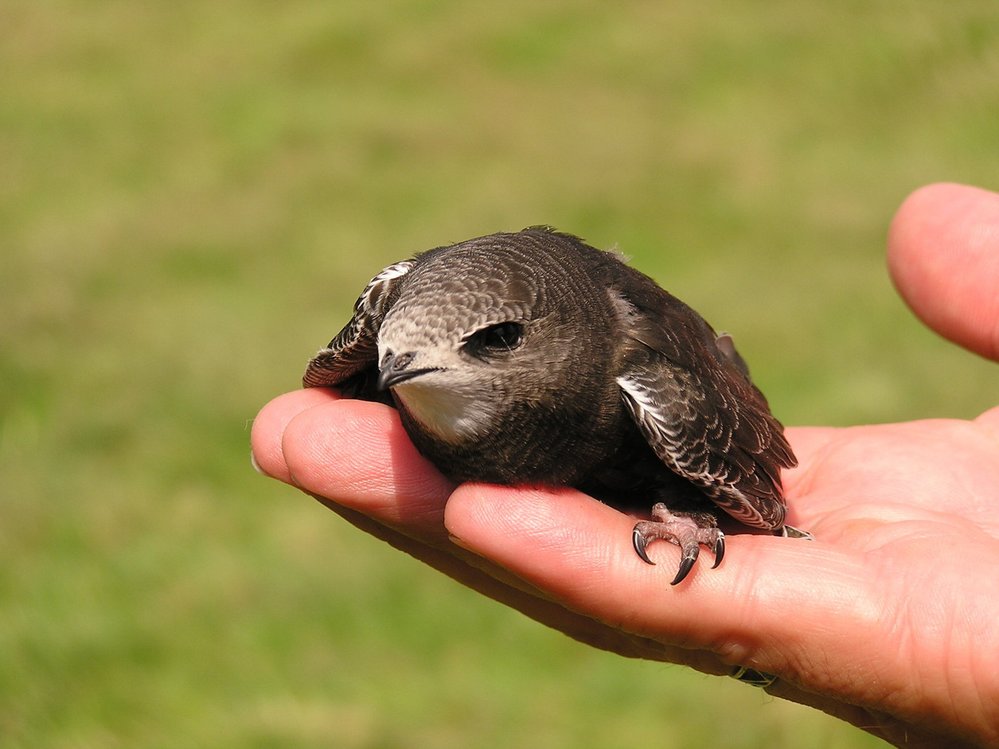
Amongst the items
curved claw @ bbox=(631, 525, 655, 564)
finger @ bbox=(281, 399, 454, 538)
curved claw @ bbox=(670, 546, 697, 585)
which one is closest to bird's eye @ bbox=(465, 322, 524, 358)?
finger @ bbox=(281, 399, 454, 538)

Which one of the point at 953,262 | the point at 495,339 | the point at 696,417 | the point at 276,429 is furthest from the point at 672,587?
the point at 953,262

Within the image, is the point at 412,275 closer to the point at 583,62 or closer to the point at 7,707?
the point at 7,707

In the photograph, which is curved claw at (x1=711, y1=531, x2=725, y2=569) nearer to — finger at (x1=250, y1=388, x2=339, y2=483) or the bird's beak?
the bird's beak

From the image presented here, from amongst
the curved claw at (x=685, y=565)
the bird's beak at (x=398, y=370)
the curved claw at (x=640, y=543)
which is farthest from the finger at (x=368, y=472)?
the curved claw at (x=685, y=565)

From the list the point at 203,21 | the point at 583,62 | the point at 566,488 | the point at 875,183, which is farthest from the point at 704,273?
the point at 203,21

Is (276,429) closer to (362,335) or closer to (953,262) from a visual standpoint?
(362,335)

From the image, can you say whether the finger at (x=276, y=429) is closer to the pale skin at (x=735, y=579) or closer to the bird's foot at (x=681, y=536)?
the pale skin at (x=735, y=579)
